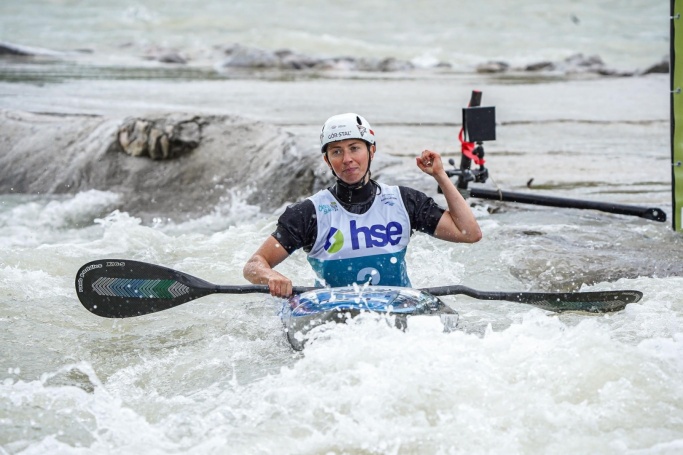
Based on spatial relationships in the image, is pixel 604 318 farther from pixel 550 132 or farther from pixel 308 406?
pixel 550 132

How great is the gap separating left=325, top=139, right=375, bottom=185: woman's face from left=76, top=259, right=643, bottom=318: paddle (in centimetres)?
95

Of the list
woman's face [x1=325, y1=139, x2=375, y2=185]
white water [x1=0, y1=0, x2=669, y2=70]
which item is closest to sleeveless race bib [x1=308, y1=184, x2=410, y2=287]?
woman's face [x1=325, y1=139, x2=375, y2=185]

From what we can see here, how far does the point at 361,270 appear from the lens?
5145 mm

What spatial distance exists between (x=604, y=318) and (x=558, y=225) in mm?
2521

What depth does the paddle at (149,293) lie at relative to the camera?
5121 millimetres

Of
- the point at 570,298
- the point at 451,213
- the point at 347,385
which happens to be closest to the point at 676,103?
the point at 570,298

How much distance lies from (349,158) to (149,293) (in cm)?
140

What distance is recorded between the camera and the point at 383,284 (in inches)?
204

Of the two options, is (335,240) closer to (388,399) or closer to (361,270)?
(361,270)

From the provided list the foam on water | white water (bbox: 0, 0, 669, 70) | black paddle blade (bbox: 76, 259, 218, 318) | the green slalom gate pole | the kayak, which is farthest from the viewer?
white water (bbox: 0, 0, 669, 70)

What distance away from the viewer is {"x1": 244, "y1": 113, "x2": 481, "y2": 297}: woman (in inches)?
199

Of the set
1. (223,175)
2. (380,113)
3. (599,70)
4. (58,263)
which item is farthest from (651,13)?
(58,263)

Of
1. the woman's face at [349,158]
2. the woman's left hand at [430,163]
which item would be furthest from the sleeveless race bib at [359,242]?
the woman's left hand at [430,163]

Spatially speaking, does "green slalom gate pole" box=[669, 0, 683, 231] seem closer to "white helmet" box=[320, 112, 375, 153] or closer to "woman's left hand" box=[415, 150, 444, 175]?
"woman's left hand" box=[415, 150, 444, 175]
